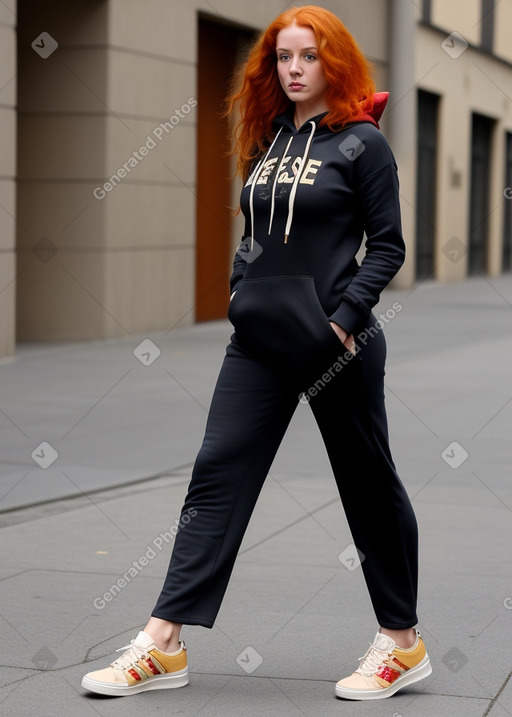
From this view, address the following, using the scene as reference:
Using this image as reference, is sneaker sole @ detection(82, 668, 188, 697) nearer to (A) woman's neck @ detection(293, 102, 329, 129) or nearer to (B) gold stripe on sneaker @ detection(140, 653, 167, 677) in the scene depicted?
(B) gold stripe on sneaker @ detection(140, 653, 167, 677)

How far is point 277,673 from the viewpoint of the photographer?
12.7ft

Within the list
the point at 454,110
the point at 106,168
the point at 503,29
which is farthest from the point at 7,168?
the point at 503,29

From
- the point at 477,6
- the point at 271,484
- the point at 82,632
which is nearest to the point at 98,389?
the point at 271,484

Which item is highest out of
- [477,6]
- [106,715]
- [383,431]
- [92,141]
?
[477,6]

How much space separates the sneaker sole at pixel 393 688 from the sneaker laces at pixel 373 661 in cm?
6

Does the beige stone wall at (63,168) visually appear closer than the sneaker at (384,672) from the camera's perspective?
No

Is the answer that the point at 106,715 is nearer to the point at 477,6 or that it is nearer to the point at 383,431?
the point at 383,431

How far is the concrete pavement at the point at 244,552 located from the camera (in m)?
3.77

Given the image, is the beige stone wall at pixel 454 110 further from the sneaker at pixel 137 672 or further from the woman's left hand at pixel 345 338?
the sneaker at pixel 137 672

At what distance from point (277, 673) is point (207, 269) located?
548 inches

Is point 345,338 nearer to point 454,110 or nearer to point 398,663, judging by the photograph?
point 398,663

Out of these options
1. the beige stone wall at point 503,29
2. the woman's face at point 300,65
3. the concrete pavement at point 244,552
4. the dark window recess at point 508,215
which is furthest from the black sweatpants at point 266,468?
the dark window recess at point 508,215

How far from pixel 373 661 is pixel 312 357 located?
2.89ft

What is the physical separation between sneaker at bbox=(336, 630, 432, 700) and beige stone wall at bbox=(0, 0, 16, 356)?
29.4ft
